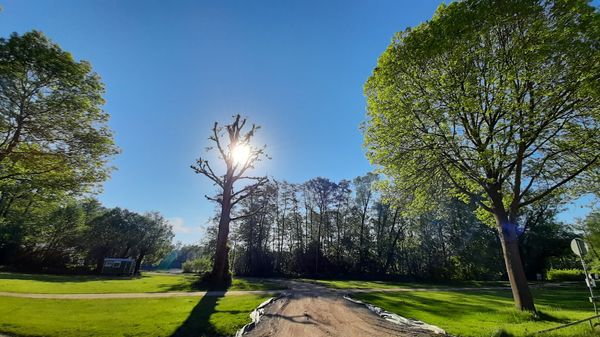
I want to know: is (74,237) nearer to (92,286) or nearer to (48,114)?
(92,286)

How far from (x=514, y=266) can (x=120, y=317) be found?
1490cm

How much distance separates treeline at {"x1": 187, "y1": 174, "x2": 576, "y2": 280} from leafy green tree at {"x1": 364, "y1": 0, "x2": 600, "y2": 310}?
96.0 ft

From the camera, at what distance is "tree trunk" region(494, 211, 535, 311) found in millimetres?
10117

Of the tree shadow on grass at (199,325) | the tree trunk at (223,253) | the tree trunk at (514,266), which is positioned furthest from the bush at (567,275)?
the tree shadow on grass at (199,325)

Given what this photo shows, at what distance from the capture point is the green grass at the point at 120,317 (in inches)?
303

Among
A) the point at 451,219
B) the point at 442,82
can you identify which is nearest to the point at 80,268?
the point at 442,82

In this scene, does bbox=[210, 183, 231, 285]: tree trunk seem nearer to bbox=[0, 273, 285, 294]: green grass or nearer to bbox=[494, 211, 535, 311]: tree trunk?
bbox=[0, 273, 285, 294]: green grass

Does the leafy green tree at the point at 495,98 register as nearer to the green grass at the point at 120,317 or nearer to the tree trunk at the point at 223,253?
the green grass at the point at 120,317

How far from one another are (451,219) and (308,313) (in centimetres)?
4314

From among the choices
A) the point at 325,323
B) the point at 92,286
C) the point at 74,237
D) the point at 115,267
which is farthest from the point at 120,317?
the point at 74,237

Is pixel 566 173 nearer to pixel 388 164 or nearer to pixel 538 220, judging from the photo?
pixel 388 164

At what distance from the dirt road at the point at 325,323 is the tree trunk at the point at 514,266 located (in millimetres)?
5105

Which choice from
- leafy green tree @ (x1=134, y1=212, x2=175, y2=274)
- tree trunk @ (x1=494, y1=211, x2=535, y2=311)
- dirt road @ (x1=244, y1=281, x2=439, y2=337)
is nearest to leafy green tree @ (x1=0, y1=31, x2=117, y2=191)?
dirt road @ (x1=244, y1=281, x2=439, y2=337)

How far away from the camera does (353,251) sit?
45.1 meters
